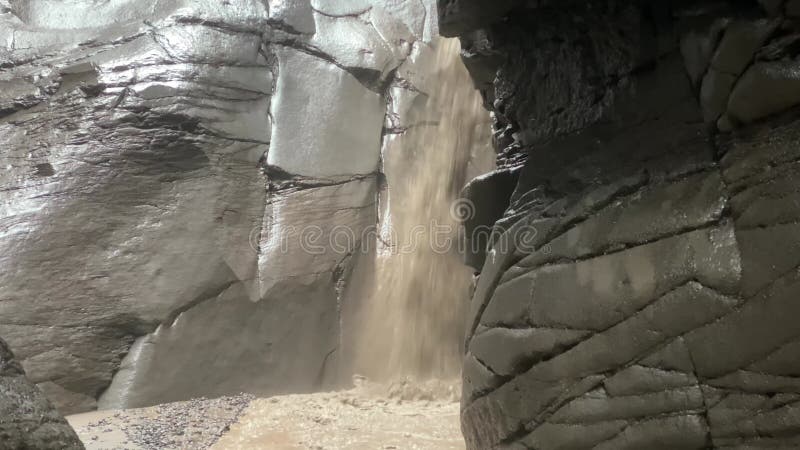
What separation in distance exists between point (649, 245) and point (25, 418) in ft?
8.34

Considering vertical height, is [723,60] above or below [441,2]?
below

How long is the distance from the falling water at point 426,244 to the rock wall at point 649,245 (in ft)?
10.1

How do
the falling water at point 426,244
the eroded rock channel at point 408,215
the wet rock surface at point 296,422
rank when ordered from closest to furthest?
Result: the eroded rock channel at point 408,215 → the wet rock surface at point 296,422 → the falling water at point 426,244

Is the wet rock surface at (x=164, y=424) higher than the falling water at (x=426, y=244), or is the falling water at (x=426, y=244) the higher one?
the falling water at (x=426, y=244)

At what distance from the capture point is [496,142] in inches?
165

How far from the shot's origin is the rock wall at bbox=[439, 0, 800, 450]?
215 cm

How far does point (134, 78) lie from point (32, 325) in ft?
8.97

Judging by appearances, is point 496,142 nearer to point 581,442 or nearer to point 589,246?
point 589,246

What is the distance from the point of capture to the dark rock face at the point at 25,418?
2.33 m

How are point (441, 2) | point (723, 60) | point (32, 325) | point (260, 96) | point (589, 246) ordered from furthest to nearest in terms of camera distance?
point (260, 96), point (32, 325), point (441, 2), point (589, 246), point (723, 60)

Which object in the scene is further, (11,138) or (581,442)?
(11,138)

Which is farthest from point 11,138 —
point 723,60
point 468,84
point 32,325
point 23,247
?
point 723,60
